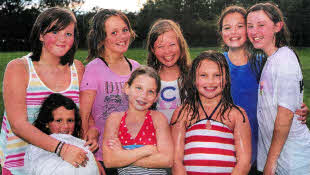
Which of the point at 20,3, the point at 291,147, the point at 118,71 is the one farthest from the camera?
the point at 20,3

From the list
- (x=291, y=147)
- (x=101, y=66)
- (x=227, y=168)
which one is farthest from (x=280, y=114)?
(x=101, y=66)

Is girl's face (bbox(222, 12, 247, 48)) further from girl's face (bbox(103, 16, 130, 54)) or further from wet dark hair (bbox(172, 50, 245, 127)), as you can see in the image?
girl's face (bbox(103, 16, 130, 54))

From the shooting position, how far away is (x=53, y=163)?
281 cm

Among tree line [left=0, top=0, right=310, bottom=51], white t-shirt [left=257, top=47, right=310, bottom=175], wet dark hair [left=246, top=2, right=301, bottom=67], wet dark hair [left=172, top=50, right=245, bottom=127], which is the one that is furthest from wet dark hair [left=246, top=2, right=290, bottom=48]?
tree line [left=0, top=0, right=310, bottom=51]

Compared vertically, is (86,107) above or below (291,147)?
above

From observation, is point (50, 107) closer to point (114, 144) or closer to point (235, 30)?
point (114, 144)

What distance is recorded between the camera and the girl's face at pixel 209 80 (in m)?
3.09

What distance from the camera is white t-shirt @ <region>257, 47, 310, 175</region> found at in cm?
288

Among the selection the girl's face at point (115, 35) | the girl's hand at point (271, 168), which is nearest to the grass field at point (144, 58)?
the girl's face at point (115, 35)

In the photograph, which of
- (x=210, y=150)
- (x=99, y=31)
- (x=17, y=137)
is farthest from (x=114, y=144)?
(x=99, y=31)

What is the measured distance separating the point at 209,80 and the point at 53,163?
165cm

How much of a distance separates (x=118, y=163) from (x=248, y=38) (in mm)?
2091

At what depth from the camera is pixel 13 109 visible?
115 inches

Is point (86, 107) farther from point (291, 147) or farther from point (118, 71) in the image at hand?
point (291, 147)
